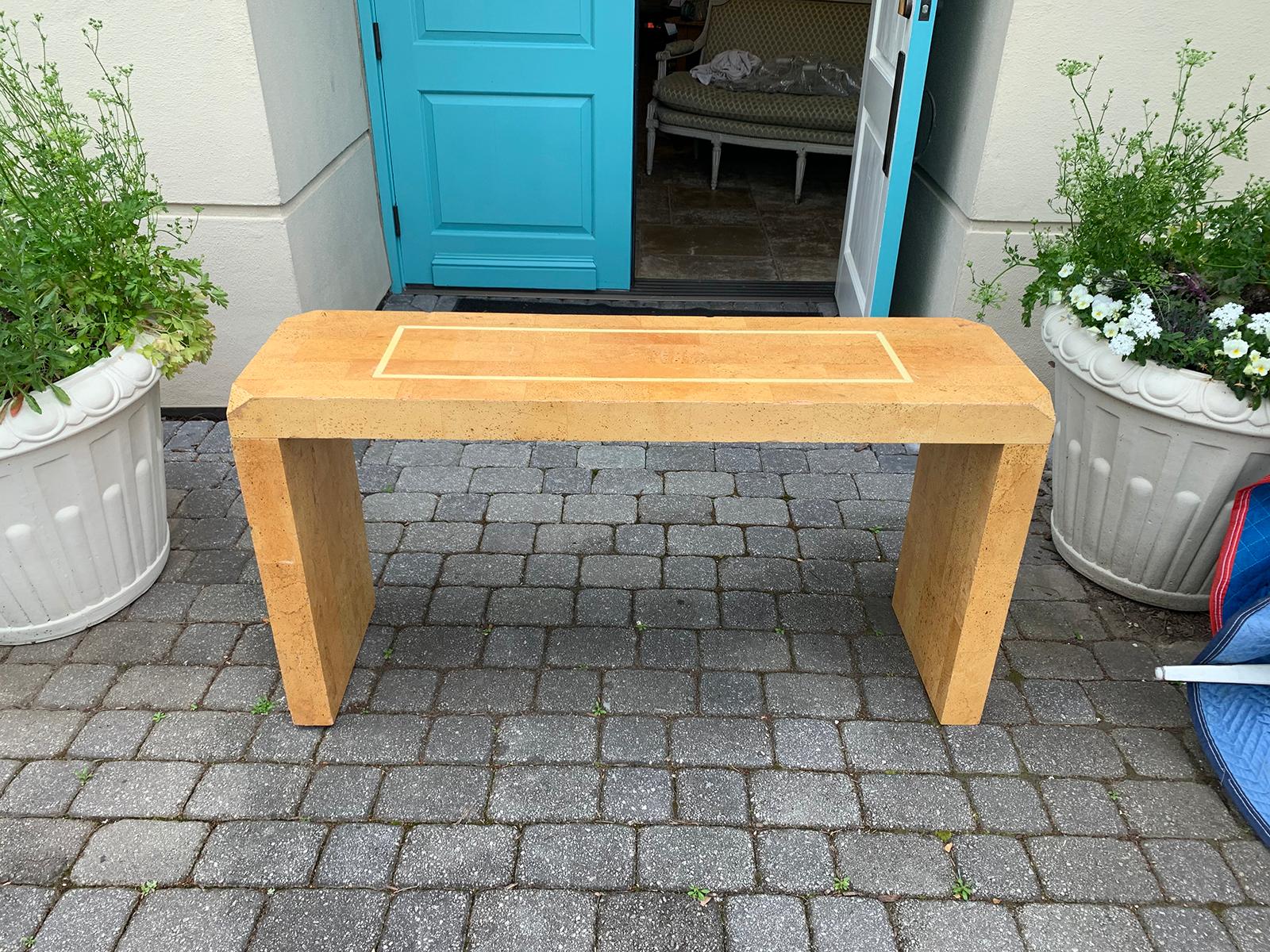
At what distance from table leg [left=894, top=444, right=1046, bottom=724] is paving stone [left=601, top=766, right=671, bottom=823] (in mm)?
801

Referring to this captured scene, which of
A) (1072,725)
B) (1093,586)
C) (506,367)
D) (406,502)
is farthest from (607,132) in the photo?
(1072,725)

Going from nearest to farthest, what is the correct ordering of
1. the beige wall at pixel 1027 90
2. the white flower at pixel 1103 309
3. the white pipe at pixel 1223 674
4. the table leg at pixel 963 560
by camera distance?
→ the table leg at pixel 963 560 < the white pipe at pixel 1223 674 < the white flower at pixel 1103 309 < the beige wall at pixel 1027 90

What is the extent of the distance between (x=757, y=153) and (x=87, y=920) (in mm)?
6873

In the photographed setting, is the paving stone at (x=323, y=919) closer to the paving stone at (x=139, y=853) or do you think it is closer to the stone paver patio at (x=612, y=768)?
the stone paver patio at (x=612, y=768)

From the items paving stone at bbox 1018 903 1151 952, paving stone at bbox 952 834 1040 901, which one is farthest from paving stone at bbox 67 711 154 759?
paving stone at bbox 1018 903 1151 952

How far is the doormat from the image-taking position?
4.71m

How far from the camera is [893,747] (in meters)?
2.46

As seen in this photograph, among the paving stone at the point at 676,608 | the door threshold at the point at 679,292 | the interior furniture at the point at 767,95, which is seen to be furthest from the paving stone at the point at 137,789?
the interior furniture at the point at 767,95

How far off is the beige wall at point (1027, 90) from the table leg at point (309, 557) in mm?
2389

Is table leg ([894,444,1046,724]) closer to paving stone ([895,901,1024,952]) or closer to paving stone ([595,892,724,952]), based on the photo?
paving stone ([895,901,1024,952])

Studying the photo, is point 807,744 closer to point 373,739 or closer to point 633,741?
point 633,741

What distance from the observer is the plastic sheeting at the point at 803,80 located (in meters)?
6.55

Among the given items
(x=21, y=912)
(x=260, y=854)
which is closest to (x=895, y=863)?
(x=260, y=854)

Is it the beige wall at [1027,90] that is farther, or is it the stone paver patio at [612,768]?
the beige wall at [1027,90]
